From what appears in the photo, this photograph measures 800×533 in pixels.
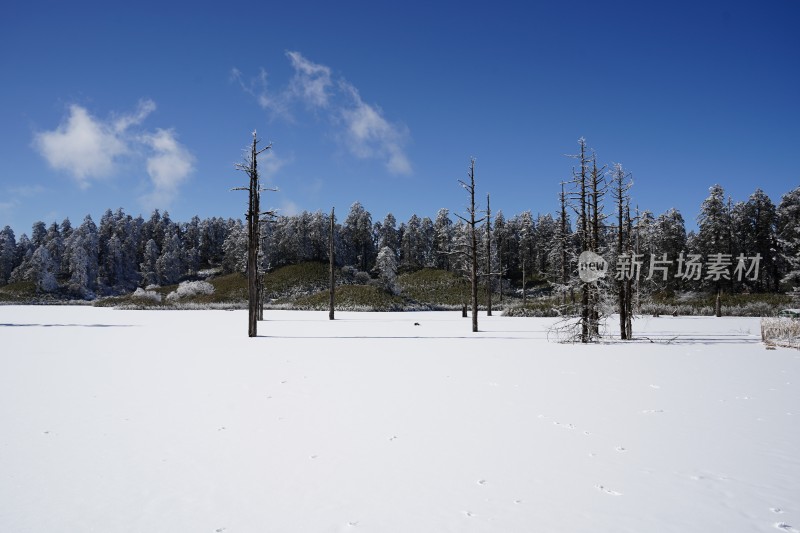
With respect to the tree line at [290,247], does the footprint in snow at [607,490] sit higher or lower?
lower

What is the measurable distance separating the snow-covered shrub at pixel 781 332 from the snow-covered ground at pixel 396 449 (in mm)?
8986

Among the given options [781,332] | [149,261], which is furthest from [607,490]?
[149,261]

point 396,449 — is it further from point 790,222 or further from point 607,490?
point 790,222

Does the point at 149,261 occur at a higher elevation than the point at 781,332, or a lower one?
higher

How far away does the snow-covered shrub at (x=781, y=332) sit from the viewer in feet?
60.0

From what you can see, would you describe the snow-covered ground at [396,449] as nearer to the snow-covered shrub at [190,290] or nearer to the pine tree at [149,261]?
the snow-covered shrub at [190,290]

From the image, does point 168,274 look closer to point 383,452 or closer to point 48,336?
point 48,336

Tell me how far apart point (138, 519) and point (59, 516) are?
0.77 m

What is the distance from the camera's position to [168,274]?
333 ft

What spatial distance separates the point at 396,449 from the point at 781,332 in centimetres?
2131

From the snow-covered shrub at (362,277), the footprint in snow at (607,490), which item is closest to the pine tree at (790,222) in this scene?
the footprint in snow at (607,490)

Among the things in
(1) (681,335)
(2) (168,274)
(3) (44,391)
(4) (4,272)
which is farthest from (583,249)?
(4) (4,272)

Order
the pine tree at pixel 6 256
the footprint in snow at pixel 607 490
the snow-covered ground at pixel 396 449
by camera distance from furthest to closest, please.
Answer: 1. the pine tree at pixel 6 256
2. the footprint in snow at pixel 607 490
3. the snow-covered ground at pixel 396 449

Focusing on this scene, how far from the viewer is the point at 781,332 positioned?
1883cm
